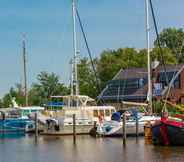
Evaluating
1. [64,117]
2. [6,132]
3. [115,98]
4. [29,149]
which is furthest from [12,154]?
[115,98]

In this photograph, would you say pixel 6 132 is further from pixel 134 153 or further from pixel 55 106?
pixel 134 153

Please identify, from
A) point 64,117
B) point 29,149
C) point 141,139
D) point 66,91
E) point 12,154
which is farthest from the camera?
point 66,91

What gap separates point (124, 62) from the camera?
113 meters

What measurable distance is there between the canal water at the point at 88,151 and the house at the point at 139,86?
3066 centimetres

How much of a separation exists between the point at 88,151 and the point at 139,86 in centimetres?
5139

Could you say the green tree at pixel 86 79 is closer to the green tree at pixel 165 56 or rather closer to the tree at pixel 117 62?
the tree at pixel 117 62

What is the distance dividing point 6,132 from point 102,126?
1430 centimetres

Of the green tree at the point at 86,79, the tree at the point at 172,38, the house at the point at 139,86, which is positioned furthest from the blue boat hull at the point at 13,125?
the tree at the point at 172,38

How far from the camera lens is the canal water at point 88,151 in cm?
4044

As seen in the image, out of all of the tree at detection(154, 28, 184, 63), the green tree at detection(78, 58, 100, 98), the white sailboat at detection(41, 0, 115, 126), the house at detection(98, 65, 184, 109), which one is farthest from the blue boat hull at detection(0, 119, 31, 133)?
the tree at detection(154, 28, 184, 63)

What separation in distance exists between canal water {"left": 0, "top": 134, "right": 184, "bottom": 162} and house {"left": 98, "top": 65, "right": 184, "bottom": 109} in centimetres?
3066

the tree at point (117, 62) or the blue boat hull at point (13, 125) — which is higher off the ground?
the tree at point (117, 62)

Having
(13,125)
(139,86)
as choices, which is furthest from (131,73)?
(13,125)

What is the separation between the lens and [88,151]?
45938mm
